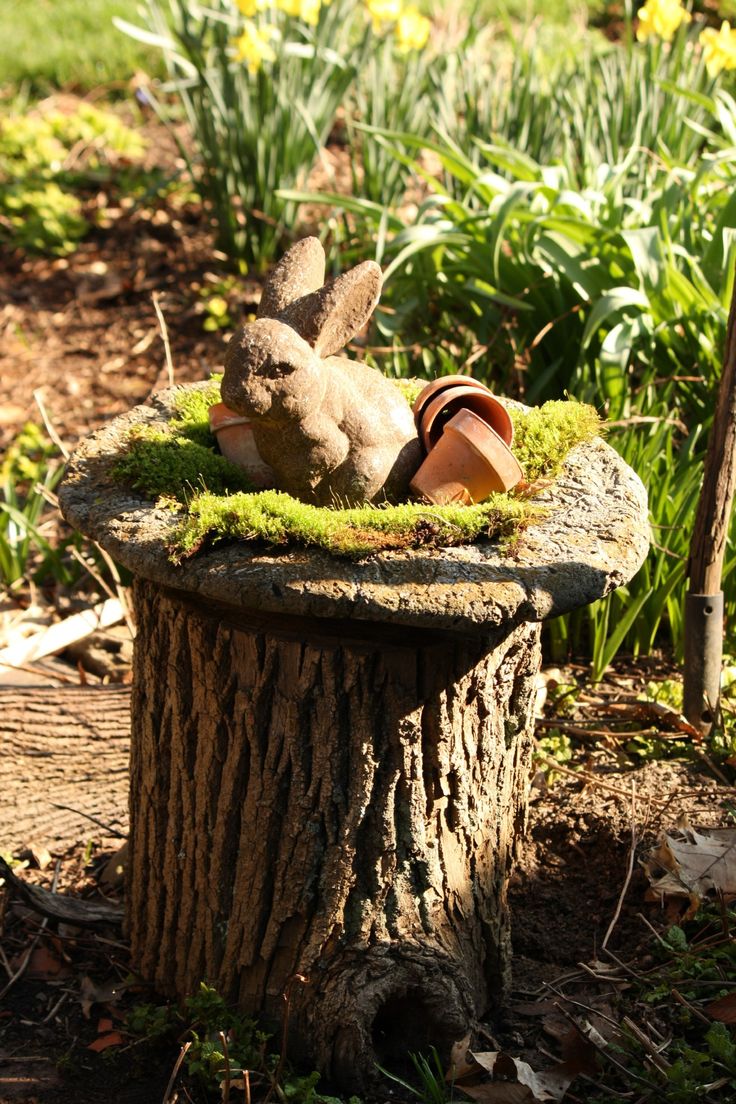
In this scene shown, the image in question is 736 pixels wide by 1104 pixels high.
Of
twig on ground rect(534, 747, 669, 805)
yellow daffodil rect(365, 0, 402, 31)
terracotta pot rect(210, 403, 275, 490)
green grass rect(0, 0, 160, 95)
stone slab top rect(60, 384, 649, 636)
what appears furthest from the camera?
green grass rect(0, 0, 160, 95)

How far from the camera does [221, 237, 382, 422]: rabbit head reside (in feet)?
5.94

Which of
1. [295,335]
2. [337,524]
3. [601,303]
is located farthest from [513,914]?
[601,303]

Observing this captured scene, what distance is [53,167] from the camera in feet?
20.5

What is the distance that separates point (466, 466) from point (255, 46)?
10.2ft

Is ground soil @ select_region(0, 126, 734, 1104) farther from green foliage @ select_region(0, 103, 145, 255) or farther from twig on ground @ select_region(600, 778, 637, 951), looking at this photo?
green foliage @ select_region(0, 103, 145, 255)

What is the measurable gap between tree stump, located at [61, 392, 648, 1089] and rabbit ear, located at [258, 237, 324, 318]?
405mm

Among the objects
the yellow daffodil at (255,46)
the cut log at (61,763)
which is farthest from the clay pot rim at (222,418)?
the yellow daffodil at (255,46)

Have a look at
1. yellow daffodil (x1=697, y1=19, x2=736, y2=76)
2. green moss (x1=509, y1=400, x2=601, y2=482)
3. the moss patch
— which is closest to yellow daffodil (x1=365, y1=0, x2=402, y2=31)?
yellow daffodil (x1=697, y1=19, x2=736, y2=76)

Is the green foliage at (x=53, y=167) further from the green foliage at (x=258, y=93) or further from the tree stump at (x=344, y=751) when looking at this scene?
the tree stump at (x=344, y=751)

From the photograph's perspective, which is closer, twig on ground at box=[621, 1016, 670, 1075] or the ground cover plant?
twig on ground at box=[621, 1016, 670, 1075]

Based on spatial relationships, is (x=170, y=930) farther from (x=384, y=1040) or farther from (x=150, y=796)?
(x=384, y=1040)

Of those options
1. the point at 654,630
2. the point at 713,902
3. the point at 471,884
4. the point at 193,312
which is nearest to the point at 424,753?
the point at 471,884

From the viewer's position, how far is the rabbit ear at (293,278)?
6.56 ft

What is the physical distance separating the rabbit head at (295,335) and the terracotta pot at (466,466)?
24 centimetres
